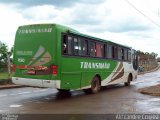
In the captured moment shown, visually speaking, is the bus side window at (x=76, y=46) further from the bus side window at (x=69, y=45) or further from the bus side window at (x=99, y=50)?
the bus side window at (x=99, y=50)

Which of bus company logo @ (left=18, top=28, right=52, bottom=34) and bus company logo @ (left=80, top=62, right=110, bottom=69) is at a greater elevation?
bus company logo @ (left=18, top=28, right=52, bottom=34)

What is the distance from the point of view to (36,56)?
56.1 feet

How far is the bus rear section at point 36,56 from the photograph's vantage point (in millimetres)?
16609

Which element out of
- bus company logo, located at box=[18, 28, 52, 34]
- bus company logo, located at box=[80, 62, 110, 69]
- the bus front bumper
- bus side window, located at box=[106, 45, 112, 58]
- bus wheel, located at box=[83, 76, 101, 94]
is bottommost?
bus wheel, located at box=[83, 76, 101, 94]

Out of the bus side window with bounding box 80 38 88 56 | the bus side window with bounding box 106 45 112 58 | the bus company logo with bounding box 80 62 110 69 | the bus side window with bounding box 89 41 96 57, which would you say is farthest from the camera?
the bus side window with bounding box 106 45 112 58

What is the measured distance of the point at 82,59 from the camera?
63.0ft

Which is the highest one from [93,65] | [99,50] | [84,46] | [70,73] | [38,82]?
[84,46]

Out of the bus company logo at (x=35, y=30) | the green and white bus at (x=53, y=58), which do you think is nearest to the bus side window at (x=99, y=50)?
the green and white bus at (x=53, y=58)

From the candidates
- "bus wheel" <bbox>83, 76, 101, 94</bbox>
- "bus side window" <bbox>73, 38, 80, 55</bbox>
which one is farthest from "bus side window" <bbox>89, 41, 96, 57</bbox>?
"bus side window" <bbox>73, 38, 80, 55</bbox>

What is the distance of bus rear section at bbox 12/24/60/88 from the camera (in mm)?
16609

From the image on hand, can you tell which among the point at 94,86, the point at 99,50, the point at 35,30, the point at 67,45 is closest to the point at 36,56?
the point at 35,30

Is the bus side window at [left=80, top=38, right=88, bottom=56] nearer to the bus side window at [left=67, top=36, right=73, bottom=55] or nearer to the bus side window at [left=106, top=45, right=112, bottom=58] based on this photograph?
the bus side window at [left=67, top=36, right=73, bottom=55]

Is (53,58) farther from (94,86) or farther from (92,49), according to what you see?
(94,86)

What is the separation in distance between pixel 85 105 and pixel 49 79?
7.01 feet
